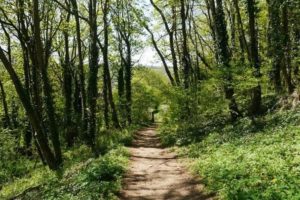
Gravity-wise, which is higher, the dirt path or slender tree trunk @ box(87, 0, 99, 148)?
slender tree trunk @ box(87, 0, 99, 148)

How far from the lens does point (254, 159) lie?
11750 millimetres

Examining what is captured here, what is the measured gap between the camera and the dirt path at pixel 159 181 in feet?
37.7

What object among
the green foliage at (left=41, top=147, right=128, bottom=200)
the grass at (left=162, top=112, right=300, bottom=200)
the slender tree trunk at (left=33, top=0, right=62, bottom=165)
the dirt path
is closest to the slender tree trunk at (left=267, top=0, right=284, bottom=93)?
the grass at (left=162, top=112, right=300, bottom=200)

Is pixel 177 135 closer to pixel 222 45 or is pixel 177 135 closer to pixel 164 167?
pixel 222 45

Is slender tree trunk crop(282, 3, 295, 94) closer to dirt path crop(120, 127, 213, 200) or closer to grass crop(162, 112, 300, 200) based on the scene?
grass crop(162, 112, 300, 200)

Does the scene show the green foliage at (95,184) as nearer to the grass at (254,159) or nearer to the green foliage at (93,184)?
the green foliage at (93,184)

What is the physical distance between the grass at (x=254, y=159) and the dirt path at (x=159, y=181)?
480 mm

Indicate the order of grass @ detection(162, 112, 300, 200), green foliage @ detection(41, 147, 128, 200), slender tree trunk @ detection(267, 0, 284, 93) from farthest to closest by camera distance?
slender tree trunk @ detection(267, 0, 284, 93) → green foliage @ detection(41, 147, 128, 200) → grass @ detection(162, 112, 300, 200)

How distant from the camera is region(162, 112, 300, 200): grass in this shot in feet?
28.5

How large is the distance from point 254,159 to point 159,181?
3.31m

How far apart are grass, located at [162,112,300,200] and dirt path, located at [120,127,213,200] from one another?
480 mm

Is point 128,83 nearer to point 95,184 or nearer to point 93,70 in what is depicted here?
point 93,70

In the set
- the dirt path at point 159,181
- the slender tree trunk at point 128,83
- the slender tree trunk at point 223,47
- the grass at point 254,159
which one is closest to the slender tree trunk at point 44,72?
the dirt path at point 159,181

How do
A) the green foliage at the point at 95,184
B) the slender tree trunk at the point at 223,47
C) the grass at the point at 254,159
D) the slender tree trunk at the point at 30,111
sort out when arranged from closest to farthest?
the grass at the point at 254,159
the green foliage at the point at 95,184
the slender tree trunk at the point at 30,111
the slender tree trunk at the point at 223,47
